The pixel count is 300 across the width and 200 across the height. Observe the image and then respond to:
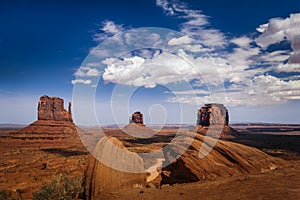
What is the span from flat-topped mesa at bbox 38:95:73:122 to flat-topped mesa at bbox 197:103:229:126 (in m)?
64.1

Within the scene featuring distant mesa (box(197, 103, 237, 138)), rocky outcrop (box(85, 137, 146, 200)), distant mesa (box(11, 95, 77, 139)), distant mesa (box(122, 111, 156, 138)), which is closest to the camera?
rocky outcrop (box(85, 137, 146, 200))

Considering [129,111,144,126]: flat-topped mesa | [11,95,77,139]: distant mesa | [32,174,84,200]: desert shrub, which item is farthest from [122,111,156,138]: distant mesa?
[32,174,84,200]: desert shrub

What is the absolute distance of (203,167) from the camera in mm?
19781

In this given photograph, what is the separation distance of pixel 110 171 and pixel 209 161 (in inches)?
334

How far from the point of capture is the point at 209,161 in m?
20.4

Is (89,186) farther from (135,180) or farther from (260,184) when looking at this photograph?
(260,184)

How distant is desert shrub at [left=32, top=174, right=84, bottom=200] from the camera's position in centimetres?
1446

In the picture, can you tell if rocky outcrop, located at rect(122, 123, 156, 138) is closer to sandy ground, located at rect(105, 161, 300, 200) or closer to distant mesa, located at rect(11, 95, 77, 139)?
distant mesa, located at rect(11, 95, 77, 139)

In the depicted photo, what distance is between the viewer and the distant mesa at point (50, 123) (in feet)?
294

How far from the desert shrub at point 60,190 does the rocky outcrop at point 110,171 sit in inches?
31.4

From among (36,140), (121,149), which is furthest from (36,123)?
(121,149)

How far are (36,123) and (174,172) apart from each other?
296 feet

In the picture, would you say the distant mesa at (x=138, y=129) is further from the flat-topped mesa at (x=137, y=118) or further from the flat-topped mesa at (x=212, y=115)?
the flat-topped mesa at (x=212, y=115)

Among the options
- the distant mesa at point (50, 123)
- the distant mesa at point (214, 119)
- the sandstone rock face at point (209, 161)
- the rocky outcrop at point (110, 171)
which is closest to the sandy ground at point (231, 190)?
the rocky outcrop at point (110, 171)
